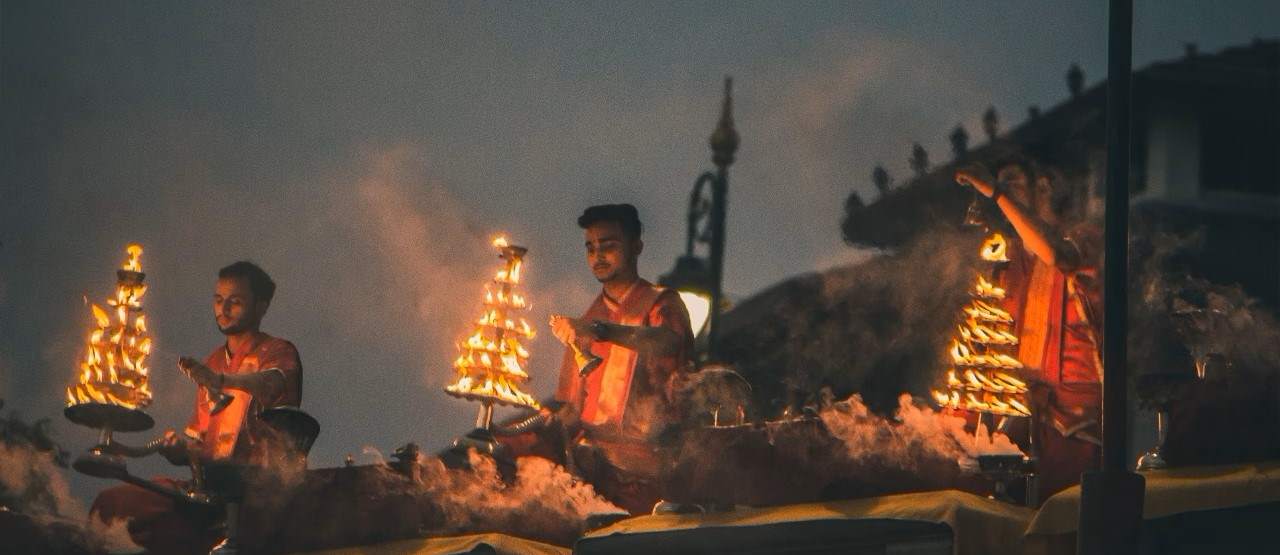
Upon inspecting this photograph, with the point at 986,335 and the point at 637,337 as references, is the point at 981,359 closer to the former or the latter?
the point at 986,335

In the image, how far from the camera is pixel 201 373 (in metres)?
17.5

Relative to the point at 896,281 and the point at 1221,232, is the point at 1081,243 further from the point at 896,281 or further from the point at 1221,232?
the point at 1221,232

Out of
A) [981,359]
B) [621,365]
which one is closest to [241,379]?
[621,365]

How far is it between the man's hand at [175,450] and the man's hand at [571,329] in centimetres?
→ 307

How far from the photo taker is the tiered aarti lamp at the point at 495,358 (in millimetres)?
17078

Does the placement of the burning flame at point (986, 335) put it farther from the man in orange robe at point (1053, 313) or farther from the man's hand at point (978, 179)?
the man's hand at point (978, 179)

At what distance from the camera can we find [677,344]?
17.1 metres

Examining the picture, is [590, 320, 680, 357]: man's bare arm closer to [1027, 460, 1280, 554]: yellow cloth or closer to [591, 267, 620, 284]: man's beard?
[591, 267, 620, 284]: man's beard

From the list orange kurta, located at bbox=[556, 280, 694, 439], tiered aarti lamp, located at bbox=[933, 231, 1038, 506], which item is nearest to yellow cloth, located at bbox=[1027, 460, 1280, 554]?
tiered aarti lamp, located at bbox=[933, 231, 1038, 506]

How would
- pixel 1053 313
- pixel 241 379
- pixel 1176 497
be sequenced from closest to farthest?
pixel 1176 497 < pixel 1053 313 < pixel 241 379

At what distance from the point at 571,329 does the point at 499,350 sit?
61 cm

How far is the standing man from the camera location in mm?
16656

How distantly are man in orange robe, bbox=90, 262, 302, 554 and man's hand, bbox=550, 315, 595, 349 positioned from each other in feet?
7.28

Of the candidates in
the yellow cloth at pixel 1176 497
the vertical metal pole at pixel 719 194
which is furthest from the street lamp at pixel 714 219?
the yellow cloth at pixel 1176 497
